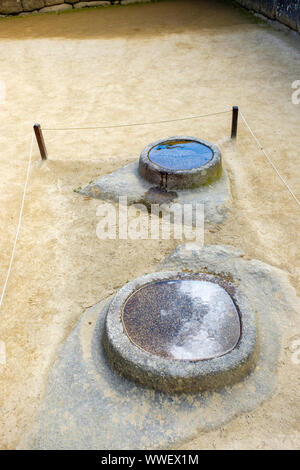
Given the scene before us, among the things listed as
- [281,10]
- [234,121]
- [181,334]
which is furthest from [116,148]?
[281,10]

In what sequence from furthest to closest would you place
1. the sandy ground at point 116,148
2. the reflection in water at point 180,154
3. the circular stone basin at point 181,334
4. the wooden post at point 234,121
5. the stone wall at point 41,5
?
the stone wall at point 41,5 → the wooden post at point 234,121 → the reflection in water at point 180,154 → the sandy ground at point 116,148 → the circular stone basin at point 181,334

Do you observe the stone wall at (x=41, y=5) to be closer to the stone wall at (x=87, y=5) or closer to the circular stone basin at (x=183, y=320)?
the stone wall at (x=87, y=5)

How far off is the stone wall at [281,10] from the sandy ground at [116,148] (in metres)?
0.40

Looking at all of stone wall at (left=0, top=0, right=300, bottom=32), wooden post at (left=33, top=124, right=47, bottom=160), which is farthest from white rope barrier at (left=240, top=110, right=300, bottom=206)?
stone wall at (left=0, top=0, right=300, bottom=32)

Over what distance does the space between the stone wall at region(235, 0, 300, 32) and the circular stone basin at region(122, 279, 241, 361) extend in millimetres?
10068

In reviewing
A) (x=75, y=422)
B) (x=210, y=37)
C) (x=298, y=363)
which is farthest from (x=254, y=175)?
(x=210, y=37)

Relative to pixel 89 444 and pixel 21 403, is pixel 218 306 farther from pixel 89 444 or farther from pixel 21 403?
pixel 21 403

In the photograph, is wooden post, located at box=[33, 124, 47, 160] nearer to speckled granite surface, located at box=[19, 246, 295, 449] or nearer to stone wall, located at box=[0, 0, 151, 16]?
speckled granite surface, located at box=[19, 246, 295, 449]

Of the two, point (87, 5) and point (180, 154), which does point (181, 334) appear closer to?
point (180, 154)

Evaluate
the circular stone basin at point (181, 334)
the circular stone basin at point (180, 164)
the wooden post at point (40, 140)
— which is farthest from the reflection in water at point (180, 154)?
the circular stone basin at point (181, 334)

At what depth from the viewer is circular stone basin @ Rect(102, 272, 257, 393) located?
3.22m

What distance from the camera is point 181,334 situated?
344 cm

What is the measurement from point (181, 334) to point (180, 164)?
323 cm

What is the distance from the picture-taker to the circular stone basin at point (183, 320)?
11.0 ft
